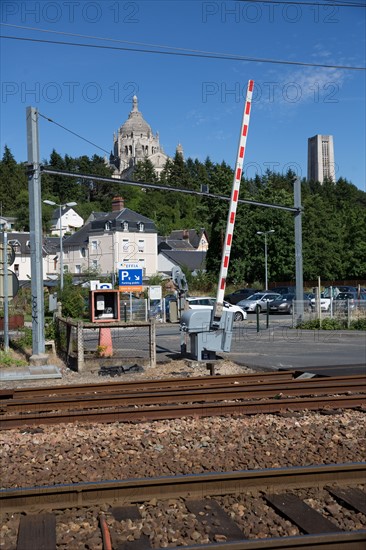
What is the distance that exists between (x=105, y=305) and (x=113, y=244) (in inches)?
2393

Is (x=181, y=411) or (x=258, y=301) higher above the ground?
(x=258, y=301)

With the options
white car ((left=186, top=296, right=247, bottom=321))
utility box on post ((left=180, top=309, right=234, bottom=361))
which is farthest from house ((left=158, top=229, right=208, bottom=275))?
utility box on post ((left=180, top=309, right=234, bottom=361))

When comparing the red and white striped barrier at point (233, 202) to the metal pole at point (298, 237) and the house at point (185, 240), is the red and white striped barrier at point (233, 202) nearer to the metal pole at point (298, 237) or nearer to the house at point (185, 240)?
the metal pole at point (298, 237)

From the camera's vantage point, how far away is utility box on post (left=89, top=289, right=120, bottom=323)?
1828 cm

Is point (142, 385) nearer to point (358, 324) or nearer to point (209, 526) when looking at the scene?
point (209, 526)

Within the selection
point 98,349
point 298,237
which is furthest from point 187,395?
point 298,237

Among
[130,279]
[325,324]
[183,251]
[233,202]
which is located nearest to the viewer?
[233,202]

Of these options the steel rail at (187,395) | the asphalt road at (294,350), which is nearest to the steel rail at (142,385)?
the steel rail at (187,395)

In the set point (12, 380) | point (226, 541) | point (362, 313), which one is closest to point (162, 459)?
point (226, 541)

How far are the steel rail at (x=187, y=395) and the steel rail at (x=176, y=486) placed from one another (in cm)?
440

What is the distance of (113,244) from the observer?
78.8 metres

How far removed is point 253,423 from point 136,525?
12.8 ft

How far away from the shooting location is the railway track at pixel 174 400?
30.9 ft

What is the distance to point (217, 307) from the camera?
52.7 feet
